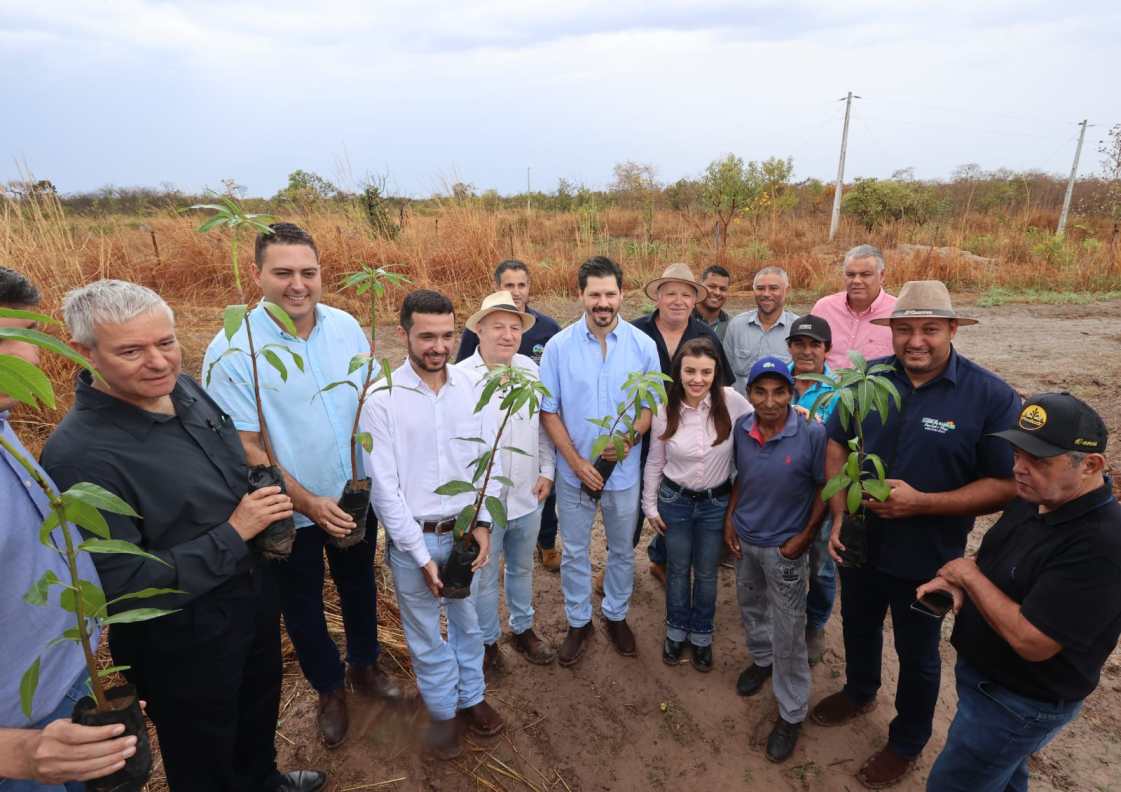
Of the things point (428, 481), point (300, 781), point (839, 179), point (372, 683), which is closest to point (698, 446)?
point (428, 481)

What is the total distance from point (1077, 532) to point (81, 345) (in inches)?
109

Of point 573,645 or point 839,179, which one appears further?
point 839,179

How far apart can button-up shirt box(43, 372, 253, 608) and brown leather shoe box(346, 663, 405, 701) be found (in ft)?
3.88

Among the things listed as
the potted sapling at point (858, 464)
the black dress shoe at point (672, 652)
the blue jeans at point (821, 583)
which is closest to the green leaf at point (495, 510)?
the potted sapling at point (858, 464)

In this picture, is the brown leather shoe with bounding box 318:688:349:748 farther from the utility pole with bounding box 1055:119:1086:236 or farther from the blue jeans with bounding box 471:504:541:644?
the utility pole with bounding box 1055:119:1086:236

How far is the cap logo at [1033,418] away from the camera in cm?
157

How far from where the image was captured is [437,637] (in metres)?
2.34

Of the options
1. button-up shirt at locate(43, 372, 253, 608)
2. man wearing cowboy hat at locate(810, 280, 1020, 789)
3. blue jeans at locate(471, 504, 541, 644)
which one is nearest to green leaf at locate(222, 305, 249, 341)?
button-up shirt at locate(43, 372, 253, 608)

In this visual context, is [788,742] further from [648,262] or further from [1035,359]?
[648,262]

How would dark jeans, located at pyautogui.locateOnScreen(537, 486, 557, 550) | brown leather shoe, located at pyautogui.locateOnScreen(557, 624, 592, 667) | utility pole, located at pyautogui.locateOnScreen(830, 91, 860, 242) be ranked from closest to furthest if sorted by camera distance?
brown leather shoe, located at pyautogui.locateOnScreen(557, 624, 592, 667) → dark jeans, located at pyautogui.locateOnScreen(537, 486, 557, 550) → utility pole, located at pyautogui.locateOnScreen(830, 91, 860, 242)

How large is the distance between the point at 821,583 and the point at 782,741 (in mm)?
855

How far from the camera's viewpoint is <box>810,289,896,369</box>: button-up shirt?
3234 mm

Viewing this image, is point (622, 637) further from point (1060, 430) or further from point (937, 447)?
point (1060, 430)

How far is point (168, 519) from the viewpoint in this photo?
1.62 m
